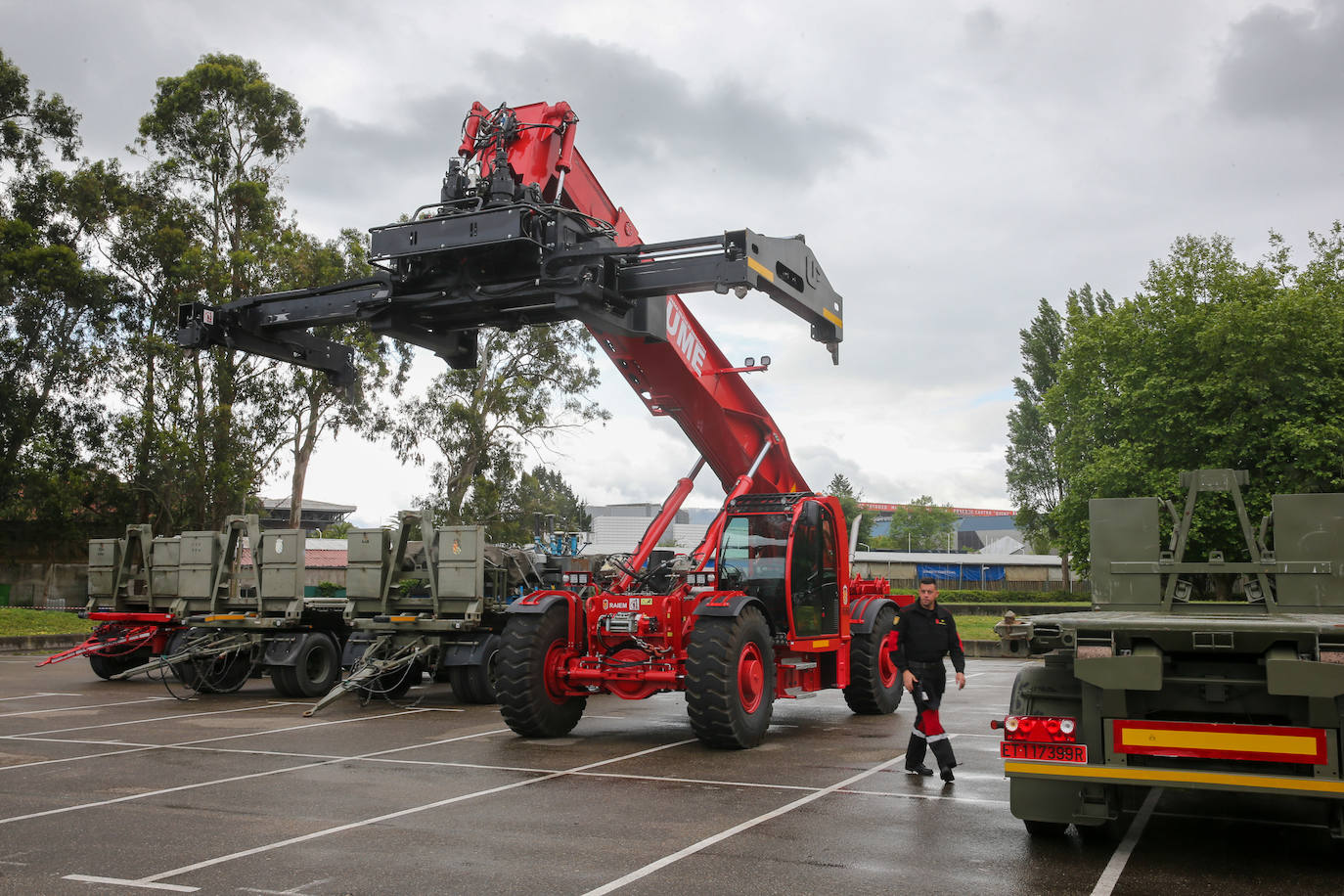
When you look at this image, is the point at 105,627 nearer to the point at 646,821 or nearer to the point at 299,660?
the point at 299,660

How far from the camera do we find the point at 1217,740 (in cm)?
562

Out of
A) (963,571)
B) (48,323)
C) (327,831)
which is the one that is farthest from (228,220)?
(963,571)

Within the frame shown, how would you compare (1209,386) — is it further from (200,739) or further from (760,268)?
(200,739)

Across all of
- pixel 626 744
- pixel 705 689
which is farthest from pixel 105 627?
pixel 705 689

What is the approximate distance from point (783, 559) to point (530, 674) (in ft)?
9.88

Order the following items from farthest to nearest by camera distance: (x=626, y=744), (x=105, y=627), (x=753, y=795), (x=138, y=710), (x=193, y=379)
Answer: (x=193, y=379), (x=105, y=627), (x=138, y=710), (x=626, y=744), (x=753, y=795)

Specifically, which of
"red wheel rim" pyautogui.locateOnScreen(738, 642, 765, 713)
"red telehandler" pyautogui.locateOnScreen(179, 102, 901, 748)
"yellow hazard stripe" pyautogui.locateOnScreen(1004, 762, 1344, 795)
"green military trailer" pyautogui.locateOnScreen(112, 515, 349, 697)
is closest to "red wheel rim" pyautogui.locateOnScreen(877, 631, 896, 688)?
"red telehandler" pyautogui.locateOnScreen(179, 102, 901, 748)

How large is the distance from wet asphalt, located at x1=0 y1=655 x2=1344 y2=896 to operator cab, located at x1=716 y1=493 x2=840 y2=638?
127 cm

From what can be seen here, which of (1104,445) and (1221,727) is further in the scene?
(1104,445)

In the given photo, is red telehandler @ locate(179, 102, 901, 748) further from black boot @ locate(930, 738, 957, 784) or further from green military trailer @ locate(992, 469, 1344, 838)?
green military trailer @ locate(992, 469, 1344, 838)

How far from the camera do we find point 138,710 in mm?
13633

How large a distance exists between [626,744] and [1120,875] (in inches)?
227

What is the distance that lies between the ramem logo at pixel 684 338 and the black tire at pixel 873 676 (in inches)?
153

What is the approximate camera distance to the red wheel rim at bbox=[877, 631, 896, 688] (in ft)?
43.3
